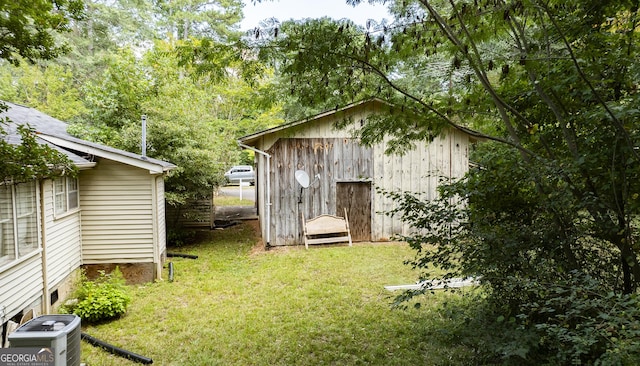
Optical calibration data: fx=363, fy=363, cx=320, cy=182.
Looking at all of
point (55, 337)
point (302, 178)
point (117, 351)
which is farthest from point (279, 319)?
point (302, 178)

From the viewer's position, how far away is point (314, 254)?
904 centimetres

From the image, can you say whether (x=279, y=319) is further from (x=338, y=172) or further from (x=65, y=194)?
(x=338, y=172)

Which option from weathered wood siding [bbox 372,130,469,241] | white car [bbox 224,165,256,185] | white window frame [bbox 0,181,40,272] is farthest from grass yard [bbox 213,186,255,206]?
white window frame [bbox 0,181,40,272]

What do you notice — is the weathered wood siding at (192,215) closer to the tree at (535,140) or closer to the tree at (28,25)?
the tree at (28,25)

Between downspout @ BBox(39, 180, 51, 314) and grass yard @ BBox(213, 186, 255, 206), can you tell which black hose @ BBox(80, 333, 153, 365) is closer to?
downspout @ BBox(39, 180, 51, 314)

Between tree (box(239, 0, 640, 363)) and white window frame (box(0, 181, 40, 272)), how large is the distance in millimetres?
3871

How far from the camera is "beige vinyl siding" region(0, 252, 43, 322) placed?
436cm

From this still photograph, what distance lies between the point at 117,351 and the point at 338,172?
6.73 metres

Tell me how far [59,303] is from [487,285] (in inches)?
250

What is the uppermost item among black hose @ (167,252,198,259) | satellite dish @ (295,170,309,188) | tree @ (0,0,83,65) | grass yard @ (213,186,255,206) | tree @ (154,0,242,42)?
tree @ (154,0,242,42)

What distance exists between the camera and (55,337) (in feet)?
8.98

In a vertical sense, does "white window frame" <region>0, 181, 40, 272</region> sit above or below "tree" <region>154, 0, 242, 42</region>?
below

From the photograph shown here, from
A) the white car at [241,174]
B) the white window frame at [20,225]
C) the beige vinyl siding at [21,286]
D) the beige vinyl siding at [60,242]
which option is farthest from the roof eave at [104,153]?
the white car at [241,174]

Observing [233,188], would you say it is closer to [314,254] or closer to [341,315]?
[314,254]
